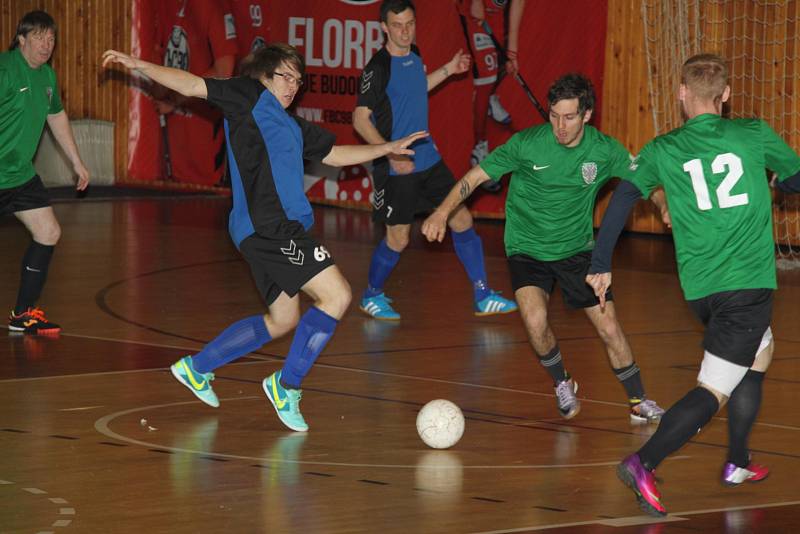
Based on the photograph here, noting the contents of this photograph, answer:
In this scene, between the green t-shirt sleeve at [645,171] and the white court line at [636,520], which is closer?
the white court line at [636,520]

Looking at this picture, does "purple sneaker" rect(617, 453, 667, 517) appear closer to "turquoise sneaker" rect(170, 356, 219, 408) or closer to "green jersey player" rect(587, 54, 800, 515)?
"green jersey player" rect(587, 54, 800, 515)

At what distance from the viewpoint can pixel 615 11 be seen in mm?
15094

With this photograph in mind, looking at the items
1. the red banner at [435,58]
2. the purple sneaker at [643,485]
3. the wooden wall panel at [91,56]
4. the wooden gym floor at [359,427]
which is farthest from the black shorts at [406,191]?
the wooden wall panel at [91,56]

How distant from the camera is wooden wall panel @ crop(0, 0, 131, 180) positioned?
20.4 m

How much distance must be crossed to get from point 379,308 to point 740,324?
16.9 ft

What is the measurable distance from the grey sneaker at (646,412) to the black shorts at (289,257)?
1.73 metres

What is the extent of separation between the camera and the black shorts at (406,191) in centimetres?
1026

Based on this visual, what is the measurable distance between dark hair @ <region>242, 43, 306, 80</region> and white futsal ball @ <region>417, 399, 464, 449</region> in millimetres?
1706

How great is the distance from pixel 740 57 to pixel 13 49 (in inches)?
306

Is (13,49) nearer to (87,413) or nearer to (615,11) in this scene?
(87,413)

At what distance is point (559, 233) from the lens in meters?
7.16

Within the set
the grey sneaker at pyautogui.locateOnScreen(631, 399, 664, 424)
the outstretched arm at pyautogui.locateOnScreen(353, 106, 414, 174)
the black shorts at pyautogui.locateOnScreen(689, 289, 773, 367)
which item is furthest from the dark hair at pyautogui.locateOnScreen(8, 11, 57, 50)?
the black shorts at pyautogui.locateOnScreen(689, 289, 773, 367)

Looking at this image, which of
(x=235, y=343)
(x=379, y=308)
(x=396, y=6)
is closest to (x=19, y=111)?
(x=396, y=6)

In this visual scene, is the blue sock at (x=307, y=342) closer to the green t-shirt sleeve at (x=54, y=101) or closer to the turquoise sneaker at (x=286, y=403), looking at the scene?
the turquoise sneaker at (x=286, y=403)
